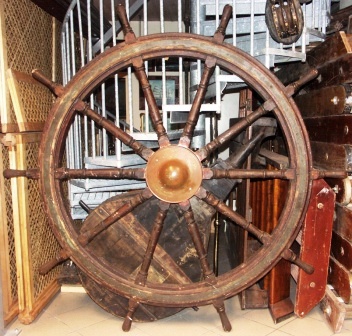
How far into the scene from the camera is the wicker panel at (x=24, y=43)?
209 cm

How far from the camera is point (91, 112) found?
1974 millimetres

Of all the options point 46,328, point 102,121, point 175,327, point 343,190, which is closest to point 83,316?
point 46,328

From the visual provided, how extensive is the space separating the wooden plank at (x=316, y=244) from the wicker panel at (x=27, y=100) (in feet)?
5.22

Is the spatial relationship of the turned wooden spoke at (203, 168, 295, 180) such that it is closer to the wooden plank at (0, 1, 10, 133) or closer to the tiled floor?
the tiled floor

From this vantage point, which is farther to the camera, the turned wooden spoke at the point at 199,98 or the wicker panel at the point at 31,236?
the wicker panel at the point at 31,236

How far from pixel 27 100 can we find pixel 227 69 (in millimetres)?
1144

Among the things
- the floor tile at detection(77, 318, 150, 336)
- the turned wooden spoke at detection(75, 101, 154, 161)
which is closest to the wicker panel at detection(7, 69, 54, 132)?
the turned wooden spoke at detection(75, 101, 154, 161)

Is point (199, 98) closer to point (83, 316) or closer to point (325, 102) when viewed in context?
point (325, 102)

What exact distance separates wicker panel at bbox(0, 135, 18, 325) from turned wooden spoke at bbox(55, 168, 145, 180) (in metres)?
0.36

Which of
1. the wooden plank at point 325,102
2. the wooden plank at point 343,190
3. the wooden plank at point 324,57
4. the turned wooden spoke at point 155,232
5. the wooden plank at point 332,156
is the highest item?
the wooden plank at point 324,57

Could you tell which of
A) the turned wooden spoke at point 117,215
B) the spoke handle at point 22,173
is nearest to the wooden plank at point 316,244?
the turned wooden spoke at point 117,215

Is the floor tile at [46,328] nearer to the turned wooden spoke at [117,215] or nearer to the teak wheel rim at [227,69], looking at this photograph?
the teak wheel rim at [227,69]

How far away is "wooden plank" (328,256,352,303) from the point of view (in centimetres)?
206

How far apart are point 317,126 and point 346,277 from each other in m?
0.88
